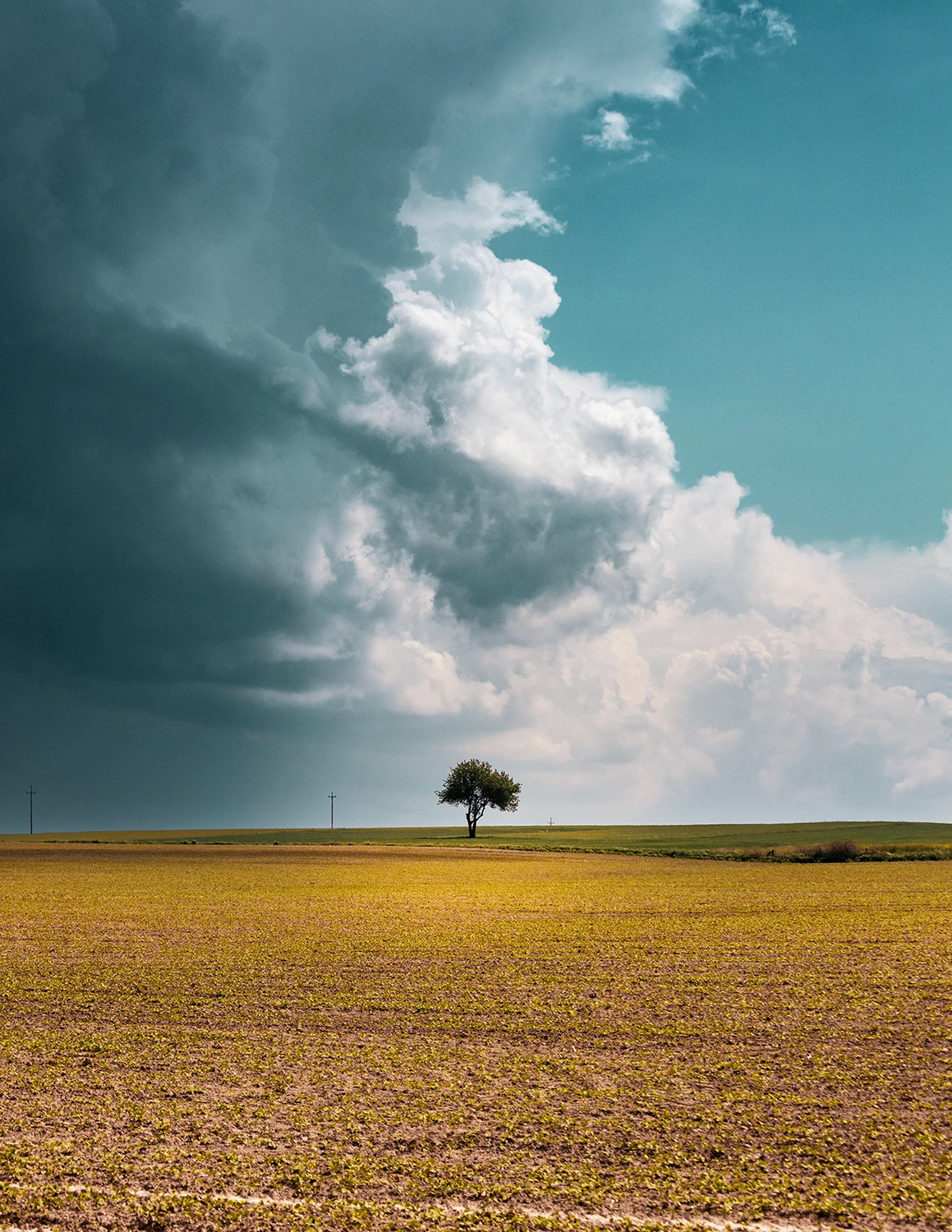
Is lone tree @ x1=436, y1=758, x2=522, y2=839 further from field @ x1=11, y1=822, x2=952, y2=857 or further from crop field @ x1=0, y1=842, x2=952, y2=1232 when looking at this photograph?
crop field @ x1=0, y1=842, x2=952, y2=1232

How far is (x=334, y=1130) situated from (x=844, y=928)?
13.5m

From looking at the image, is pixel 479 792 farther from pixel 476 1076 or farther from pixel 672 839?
pixel 476 1076

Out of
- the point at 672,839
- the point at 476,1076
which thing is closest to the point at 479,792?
the point at 672,839

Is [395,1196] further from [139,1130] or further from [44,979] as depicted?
[44,979]

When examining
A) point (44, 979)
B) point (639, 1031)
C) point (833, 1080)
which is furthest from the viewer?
point (44, 979)

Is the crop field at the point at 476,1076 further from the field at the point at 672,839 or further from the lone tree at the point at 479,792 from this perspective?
the lone tree at the point at 479,792

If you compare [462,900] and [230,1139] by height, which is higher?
[230,1139]

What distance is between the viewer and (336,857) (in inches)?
2021

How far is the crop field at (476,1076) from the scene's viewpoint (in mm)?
5379

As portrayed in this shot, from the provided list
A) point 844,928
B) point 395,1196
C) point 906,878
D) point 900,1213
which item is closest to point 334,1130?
point 395,1196

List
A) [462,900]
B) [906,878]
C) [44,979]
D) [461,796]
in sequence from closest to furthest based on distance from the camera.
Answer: [44,979]
[462,900]
[906,878]
[461,796]

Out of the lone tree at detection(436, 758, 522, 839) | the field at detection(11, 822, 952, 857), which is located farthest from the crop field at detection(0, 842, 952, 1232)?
the lone tree at detection(436, 758, 522, 839)

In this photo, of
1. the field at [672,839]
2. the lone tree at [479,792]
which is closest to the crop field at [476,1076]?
the field at [672,839]

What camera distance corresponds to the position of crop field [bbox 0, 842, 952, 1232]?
212 inches
